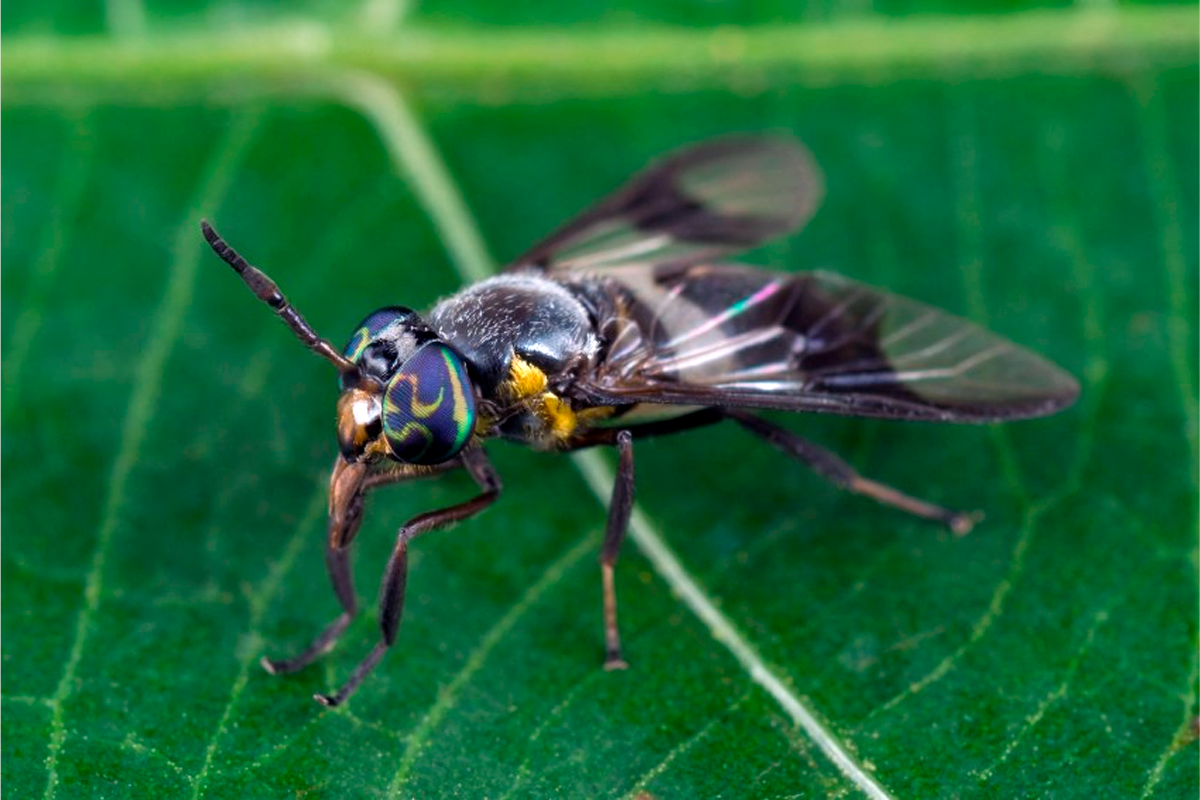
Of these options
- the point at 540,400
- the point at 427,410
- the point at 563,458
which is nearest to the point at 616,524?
the point at 540,400

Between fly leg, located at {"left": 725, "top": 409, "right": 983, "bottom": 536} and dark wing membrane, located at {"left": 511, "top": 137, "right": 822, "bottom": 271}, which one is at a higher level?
dark wing membrane, located at {"left": 511, "top": 137, "right": 822, "bottom": 271}

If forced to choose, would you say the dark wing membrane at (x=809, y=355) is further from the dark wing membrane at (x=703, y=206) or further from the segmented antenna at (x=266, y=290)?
the segmented antenna at (x=266, y=290)

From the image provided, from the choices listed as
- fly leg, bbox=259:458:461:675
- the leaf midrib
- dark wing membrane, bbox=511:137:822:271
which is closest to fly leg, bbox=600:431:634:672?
fly leg, bbox=259:458:461:675

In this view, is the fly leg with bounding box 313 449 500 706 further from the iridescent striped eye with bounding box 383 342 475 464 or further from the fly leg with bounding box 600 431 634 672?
the fly leg with bounding box 600 431 634 672

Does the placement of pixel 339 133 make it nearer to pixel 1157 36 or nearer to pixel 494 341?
pixel 494 341

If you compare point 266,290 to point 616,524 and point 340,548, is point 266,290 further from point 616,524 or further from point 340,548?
point 616,524
